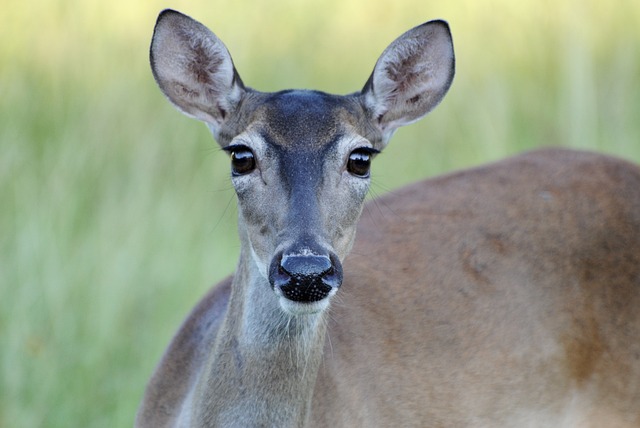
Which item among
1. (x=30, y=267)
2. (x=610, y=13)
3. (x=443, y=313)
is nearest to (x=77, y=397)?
(x=30, y=267)

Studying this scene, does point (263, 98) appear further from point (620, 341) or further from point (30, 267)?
point (30, 267)

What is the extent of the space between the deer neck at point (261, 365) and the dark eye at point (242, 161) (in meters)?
0.32

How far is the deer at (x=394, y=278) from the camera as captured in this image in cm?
496

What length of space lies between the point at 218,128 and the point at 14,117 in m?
3.81

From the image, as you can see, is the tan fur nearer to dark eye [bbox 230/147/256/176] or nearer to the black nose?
dark eye [bbox 230/147/256/176]

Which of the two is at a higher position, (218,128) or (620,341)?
(218,128)

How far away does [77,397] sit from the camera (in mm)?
7574

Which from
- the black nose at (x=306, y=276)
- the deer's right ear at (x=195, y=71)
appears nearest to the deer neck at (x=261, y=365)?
the black nose at (x=306, y=276)

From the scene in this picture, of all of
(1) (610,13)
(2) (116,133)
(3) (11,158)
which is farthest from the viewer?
(1) (610,13)

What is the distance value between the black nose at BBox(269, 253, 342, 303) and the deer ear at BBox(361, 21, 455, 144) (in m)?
1.19

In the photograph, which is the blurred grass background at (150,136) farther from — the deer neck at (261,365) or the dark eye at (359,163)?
the dark eye at (359,163)

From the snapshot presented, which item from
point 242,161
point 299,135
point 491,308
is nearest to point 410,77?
point 299,135

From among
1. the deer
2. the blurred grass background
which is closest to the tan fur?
the deer

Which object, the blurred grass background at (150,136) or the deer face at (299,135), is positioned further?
the blurred grass background at (150,136)
